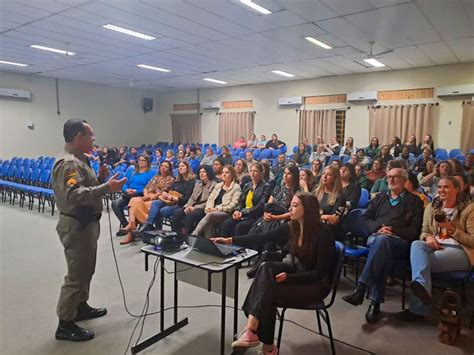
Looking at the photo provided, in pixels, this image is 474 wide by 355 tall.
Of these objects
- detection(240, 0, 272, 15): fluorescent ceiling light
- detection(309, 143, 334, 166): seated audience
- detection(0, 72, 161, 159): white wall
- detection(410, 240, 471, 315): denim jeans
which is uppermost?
detection(240, 0, 272, 15): fluorescent ceiling light

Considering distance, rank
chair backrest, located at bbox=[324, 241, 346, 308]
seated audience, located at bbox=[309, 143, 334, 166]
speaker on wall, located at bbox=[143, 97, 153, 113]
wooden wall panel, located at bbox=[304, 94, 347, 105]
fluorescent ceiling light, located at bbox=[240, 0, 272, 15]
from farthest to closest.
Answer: speaker on wall, located at bbox=[143, 97, 153, 113] < wooden wall panel, located at bbox=[304, 94, 347, 105] < seated audience, located at bbox=[309, 143, 334, 166] < fluorescent ceiling light, located at bbox=[240, 0, 272, 15] < chair backrest, located at bbox=[324, 241, 346, 308]

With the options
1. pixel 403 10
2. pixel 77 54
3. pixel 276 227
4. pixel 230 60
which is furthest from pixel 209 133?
pixel 276 227

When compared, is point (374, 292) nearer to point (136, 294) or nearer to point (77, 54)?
point (136, 294)

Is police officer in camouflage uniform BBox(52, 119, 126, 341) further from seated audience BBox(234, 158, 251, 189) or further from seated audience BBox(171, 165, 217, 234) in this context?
seated audience BBox(234, 158, 251, 189)

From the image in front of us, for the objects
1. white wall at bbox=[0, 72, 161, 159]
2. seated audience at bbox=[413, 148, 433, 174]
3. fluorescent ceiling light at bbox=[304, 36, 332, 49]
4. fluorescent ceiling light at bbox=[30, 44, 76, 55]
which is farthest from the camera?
white wall at bbox=[0, 72, 161, 159]

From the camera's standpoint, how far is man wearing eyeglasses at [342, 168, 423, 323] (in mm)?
2525

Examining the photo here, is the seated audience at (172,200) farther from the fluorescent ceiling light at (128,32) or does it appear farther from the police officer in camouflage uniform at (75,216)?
the fluorescent ceiling light at (128,32)

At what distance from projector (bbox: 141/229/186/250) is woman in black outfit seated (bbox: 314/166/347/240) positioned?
4.83 ft

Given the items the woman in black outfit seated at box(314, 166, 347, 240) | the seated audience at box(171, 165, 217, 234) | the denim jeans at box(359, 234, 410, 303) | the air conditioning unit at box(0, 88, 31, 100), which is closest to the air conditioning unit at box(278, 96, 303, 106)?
the seated audience at box(171, 165, 217, 234)

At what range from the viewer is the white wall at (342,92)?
8.01 meters

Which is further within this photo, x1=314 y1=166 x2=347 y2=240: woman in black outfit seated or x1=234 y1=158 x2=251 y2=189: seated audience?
x1=234 y1=158 x2=251 y2=189: seated audience

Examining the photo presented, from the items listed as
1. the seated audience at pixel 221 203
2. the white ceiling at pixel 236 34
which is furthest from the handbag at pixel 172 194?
the white ceiling at pixel 236 34

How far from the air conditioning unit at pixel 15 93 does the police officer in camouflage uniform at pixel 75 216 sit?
9.38m

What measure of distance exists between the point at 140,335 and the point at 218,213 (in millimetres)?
1783
